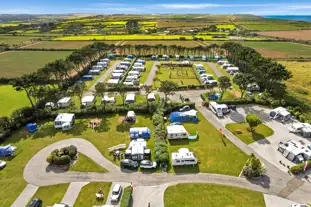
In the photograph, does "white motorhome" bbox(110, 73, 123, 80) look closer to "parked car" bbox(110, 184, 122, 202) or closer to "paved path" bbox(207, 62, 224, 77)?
"paved path" bbox(207, 62, 224, 77)

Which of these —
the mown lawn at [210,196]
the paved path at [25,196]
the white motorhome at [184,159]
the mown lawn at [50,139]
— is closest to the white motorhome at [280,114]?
the mown lawn at [210,196]

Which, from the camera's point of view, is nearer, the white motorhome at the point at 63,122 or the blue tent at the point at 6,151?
the blue tent at the point at 6,151

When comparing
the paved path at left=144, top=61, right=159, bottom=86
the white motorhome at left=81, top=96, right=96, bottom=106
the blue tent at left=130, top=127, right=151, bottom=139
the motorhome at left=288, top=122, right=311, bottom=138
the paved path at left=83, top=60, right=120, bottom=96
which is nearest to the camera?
the motorhome at left=288, top=122, right=311, bottom=138

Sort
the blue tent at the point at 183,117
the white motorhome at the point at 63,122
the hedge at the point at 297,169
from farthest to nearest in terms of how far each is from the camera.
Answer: the blue tent at the point at 183,117 → the white motorhome at the point at 63,122 → the hedge at the point at 297,169

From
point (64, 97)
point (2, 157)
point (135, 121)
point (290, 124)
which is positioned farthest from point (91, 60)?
point (290, 124)

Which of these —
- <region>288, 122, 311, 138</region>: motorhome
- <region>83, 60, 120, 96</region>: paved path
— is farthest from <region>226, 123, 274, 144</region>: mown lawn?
<region>83, 60, 120, 96</region>: paved path

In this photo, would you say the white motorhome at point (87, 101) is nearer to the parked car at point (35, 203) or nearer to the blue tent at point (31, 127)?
the blue tent at point (31, 127)

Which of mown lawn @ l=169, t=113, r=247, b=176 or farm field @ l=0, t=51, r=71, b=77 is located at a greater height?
farm field @ l=0, t=51, r=71, b=77
